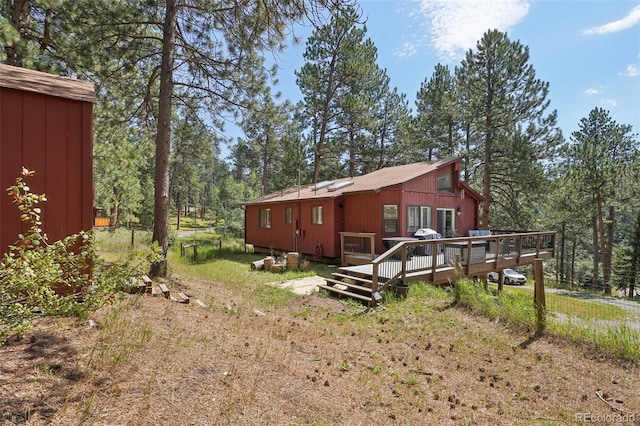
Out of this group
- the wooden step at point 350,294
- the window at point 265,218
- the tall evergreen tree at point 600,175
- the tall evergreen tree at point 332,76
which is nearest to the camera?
the wooden step at point 350,294

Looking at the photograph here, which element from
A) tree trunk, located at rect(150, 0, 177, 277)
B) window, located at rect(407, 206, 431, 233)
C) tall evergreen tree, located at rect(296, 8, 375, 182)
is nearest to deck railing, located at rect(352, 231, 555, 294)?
window, located at rect(407, 206, 431, 233)

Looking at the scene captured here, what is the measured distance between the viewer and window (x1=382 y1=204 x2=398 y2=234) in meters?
11.7

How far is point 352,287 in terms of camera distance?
24.9 ft

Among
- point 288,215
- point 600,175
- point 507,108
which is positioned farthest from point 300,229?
point 600,175

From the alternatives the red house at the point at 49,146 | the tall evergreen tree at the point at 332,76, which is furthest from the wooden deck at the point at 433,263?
the tall evergreen tree at the point at 332,76

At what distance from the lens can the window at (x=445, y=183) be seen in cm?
1348

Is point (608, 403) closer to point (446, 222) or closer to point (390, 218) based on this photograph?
point (390, 218)

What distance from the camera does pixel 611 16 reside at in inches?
312

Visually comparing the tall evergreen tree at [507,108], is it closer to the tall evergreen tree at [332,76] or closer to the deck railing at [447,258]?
the tall evergreen tree at [332,76]

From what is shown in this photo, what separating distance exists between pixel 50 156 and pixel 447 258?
8644 mm

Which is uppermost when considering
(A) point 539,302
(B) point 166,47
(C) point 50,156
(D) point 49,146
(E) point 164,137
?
(B) point 166,47

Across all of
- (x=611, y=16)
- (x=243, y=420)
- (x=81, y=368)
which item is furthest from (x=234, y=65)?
(x=611, y=16)

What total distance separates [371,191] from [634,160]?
64.0ft

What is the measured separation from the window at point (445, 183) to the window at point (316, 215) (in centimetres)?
525
